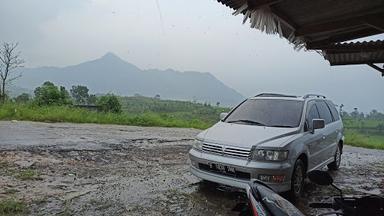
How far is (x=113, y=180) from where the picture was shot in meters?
6.97

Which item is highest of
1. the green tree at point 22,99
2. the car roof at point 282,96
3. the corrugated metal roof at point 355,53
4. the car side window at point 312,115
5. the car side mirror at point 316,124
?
the corrugated metal roof at point 355,53

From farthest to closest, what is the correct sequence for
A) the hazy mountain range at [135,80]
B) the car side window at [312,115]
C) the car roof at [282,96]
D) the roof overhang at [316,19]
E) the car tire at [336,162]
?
the hazy mountain range at [135,80], the car tire at [336,162], the car roof at [282,96], the car side window at [312,115], the roof overhang at [316,19]

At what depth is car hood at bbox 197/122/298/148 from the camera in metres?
5.76

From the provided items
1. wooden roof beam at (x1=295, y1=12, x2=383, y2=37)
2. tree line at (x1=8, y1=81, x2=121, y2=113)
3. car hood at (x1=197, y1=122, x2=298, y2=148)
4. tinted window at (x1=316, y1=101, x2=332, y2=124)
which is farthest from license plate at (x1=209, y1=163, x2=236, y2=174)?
tree line at (x1=8, y1=81, x2=121, y2=113)

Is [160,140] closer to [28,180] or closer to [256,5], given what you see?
[28,180]

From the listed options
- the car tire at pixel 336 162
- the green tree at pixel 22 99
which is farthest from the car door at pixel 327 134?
the green tree at pixel 22 99

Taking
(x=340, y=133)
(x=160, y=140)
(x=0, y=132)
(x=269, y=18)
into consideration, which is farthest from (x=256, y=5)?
(x=0, y=132)

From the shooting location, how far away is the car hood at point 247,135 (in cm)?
576

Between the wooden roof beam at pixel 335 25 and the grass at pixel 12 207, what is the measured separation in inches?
193

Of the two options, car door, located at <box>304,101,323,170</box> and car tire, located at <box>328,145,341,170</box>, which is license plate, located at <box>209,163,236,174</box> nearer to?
car door, located at <box>304,101,323,170</box>

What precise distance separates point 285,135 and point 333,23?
1.88 metres

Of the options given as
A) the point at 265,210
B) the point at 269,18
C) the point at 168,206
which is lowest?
the point at 168,206

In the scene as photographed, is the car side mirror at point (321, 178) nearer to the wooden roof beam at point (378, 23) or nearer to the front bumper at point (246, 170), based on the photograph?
the front bumper at point (246, 170)

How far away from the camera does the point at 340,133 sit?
9047 mm
